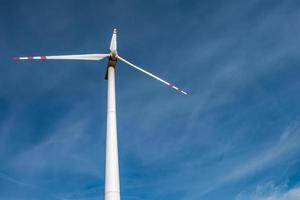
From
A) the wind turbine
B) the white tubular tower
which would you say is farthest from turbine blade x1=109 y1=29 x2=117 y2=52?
the white tubular tower

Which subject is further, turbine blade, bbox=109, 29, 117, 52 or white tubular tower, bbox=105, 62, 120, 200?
turbine blade, bbox=109, 29, 117, 52

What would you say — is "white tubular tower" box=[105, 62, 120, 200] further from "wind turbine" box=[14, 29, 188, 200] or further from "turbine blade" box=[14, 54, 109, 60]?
"turbine blade" box=[14, 54, 109, 60]

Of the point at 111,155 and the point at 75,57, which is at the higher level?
the point at 75,57

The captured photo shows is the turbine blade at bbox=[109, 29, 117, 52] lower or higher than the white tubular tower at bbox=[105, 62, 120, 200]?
higher

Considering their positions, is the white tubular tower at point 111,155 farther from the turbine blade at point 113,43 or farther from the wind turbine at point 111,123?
the turbine blade at point 113,43

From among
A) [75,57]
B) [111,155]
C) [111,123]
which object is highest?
[75,57]

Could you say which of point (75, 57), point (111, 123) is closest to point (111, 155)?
point (111, 123)

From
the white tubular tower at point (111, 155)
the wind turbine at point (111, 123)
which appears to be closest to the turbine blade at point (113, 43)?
the wind turbine at point (111, 123)

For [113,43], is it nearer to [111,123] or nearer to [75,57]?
[75,57]

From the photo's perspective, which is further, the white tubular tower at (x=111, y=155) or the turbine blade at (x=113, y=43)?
the turbine blade at (x=113, y=43)

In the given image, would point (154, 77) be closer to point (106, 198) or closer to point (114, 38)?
point (114, 38)

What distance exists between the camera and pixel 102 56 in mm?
45469

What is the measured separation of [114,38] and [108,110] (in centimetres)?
1486

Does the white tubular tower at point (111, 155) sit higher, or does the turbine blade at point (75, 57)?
the turbine blade at point (75, 57)
